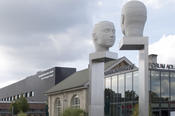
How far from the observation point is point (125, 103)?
40.0 m

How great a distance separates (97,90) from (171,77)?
18032 mm

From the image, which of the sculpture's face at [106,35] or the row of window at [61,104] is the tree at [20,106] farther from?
the sculpture's face at [106,35]

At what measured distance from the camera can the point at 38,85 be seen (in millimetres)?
74188

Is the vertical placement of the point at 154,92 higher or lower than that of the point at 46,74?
lower

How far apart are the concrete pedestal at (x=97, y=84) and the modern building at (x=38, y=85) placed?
4383 cm

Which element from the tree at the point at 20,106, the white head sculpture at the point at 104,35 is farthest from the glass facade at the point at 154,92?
the tree at the point at 20,106

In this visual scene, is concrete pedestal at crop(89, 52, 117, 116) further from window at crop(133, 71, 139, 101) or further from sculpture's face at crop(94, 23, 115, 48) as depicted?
window at crop(133, 71, 139, 101)

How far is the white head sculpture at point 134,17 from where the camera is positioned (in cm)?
1989

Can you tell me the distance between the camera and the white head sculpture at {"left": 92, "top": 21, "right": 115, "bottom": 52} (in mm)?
21469

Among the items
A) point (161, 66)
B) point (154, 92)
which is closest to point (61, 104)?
point (154, 92)

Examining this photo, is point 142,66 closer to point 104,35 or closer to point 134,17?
point 134,17

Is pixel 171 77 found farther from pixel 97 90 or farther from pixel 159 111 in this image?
pixel 97 90

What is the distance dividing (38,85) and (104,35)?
54.1 meters

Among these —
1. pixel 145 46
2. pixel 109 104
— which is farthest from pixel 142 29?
pixel 109 104
